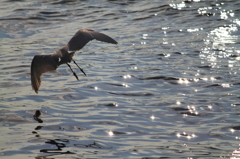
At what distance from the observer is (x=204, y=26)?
12.5 meters

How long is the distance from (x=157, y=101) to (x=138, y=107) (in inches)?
18.5

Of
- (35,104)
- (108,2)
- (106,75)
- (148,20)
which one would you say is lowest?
(35,104)

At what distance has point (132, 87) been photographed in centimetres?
829

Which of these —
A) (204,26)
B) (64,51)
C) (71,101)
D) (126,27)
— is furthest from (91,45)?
(64,51)

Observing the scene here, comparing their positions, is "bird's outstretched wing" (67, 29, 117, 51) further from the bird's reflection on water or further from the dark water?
the bird's reflection on water

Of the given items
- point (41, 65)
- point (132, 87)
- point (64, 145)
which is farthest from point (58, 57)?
point (132, 87)

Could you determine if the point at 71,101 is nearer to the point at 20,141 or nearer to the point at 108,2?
the point at 20,141

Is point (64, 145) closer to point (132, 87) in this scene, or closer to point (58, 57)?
point (58, 57)

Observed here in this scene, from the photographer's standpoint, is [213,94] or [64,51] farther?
[213,94]

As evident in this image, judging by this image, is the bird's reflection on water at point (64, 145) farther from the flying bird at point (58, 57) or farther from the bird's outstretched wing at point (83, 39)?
the bird's outstretched wing at point (83, 39)

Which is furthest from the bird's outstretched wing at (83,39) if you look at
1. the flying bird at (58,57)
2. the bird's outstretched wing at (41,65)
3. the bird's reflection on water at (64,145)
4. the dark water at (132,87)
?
the bird's reflection on water at (64,145)

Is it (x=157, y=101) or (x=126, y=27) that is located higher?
(x=126, y=27)

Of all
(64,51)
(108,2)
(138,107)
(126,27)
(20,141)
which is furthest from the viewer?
(108,2)

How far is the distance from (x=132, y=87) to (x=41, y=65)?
2.30m
